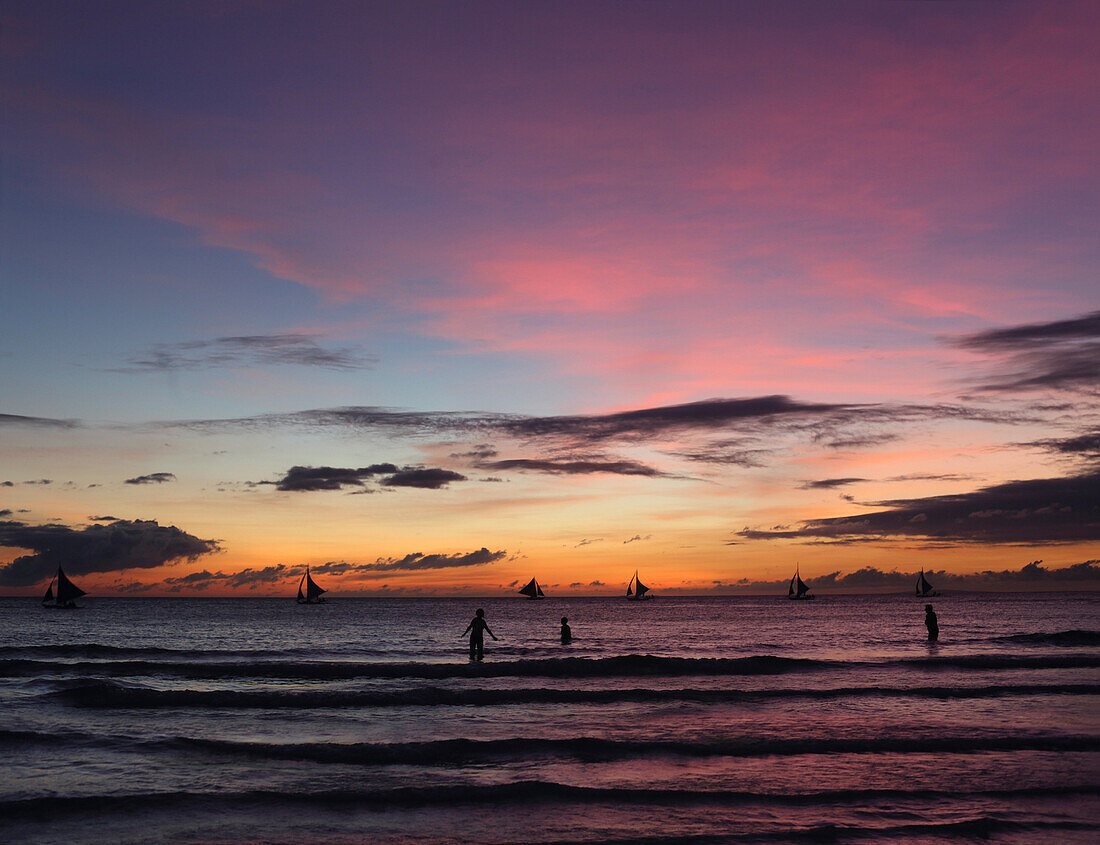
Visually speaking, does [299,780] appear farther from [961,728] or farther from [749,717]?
[961,728]

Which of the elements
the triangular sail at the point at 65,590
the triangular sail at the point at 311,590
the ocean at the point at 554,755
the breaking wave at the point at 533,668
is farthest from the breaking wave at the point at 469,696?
the triangular sail at the point at 311,590

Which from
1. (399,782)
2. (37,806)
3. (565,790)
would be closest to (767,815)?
(565,790)

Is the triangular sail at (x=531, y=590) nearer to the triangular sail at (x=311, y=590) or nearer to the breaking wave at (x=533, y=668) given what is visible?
the triangular sail at (x=311, y=590)

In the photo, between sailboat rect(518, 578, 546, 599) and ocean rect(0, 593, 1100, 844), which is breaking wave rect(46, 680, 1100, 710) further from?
sailboat rect(518, 578, 546, 599)

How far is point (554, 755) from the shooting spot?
17.4 m

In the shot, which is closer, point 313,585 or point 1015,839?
point 1015,839

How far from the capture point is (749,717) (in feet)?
73.6

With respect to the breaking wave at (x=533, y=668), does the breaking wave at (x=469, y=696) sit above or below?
above

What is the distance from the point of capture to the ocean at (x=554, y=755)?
12.4m

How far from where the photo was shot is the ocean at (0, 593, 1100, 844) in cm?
1243

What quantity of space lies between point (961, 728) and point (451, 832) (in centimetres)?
1469

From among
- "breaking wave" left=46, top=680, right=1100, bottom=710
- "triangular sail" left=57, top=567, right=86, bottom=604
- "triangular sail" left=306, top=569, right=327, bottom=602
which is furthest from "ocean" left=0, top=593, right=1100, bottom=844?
"triangular sail" left=306, top=569, right=327, bottom=602

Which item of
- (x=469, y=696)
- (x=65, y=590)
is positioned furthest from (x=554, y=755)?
(x=65, y=590)

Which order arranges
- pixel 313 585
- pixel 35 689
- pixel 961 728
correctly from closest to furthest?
pixel 961 728 < pixel 35 689 < pixel 313 585
